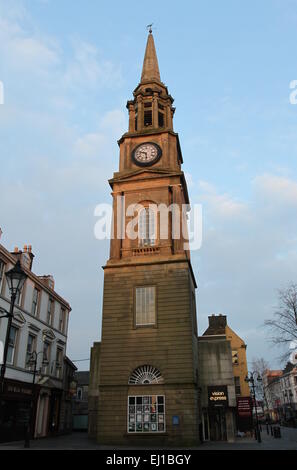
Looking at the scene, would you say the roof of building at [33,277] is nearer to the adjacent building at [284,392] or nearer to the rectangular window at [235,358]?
the rectangular window at [235,358]

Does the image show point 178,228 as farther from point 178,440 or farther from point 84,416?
point 84,416

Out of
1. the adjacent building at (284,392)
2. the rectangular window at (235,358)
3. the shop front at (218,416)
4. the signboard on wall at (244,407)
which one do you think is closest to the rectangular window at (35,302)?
the shop front at (218,416)

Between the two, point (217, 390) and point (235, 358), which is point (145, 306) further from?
point (235, 358)

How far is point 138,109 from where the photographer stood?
3700cm

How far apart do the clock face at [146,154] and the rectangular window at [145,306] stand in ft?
36.7

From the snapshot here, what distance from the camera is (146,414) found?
2430cm

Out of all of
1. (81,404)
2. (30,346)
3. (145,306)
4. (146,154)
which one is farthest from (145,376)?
(81,404)

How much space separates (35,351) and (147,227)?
1286cm

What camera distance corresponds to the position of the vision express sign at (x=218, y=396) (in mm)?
28203

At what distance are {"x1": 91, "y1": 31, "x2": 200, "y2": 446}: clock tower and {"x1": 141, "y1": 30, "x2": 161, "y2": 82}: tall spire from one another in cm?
876

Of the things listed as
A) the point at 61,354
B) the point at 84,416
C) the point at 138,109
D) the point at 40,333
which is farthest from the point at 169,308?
the point at 84,416

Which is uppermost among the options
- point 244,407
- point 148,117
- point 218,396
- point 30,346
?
point 148,117

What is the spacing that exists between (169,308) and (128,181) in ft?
36.5

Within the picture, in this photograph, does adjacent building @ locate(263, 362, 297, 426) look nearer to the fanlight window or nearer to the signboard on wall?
the signboard on wall
